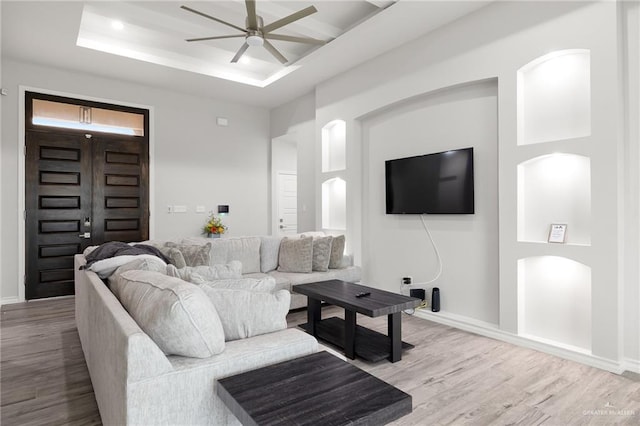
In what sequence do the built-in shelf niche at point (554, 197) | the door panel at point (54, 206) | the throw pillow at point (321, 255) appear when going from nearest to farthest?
the built-in shelf niche at point (554, 197), the throw pillow at point (321, 255), the door panel at point (54, 206)

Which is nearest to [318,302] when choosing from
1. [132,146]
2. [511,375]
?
[511,375]

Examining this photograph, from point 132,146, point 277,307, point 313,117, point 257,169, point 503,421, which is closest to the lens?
point 277,307

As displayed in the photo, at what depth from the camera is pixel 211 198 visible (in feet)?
21.0

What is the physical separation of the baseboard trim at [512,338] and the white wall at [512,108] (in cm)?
1

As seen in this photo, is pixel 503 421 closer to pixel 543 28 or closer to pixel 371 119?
→ pixel 543 28

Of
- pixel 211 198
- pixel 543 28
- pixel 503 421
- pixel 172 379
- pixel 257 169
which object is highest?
pixel 543 28

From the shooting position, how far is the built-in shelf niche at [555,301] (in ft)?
9.96

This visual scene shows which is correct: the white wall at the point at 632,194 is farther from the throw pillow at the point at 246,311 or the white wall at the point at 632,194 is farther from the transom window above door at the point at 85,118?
the transom window above door at the point at 85,118

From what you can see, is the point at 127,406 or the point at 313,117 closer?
the point at 127,406

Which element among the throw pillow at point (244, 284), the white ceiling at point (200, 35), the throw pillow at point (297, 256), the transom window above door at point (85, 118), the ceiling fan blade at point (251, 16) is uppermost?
the white ceiling at point (200, 35)

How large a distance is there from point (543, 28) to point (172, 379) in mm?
3776

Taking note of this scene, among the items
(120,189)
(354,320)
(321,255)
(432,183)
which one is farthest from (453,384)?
(120,189)

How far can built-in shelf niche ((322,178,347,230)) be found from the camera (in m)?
5.54

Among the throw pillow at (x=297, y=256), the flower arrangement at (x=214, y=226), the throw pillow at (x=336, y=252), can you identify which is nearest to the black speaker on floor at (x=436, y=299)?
the throw pillow at (x=336, y=252)
